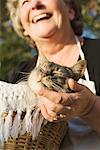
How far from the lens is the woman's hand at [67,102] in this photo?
1.32 meters

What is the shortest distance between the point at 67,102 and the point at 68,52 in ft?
2.07

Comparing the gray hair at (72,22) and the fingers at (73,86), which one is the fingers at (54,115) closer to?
the fingers at (73,86)

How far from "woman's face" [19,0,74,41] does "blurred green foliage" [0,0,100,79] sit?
2.19m

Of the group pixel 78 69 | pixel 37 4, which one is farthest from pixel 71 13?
pixel 78 69

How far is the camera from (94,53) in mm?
1834

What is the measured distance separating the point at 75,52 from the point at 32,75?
516mm

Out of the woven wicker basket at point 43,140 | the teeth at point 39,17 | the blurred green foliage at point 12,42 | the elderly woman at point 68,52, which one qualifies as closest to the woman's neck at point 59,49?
the elderly woman at point 68,52

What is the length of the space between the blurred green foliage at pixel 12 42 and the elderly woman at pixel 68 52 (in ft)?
6.99

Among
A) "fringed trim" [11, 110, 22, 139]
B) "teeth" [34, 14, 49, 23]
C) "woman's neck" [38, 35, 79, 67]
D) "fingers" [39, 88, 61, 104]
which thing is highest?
"teeth" [34, 14, 49, 23]

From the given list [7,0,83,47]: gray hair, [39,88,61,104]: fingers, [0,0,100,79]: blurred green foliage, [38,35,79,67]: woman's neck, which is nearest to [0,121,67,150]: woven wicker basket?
[39,88,61,104]: fingers

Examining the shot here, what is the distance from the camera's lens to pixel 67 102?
4.40 feet

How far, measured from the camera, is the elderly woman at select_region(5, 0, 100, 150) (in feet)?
4.51

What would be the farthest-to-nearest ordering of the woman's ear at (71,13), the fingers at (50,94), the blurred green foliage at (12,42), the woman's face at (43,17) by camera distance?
the blurred green foliage at (12,42) → the woman's ear at (71,13) → the woman's face at (43,17) → the fingers at (50,94)

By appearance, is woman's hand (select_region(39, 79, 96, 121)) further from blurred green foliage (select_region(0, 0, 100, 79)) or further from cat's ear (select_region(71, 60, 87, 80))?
blurred green foliage (select_region(0, 0, 100, 79))
